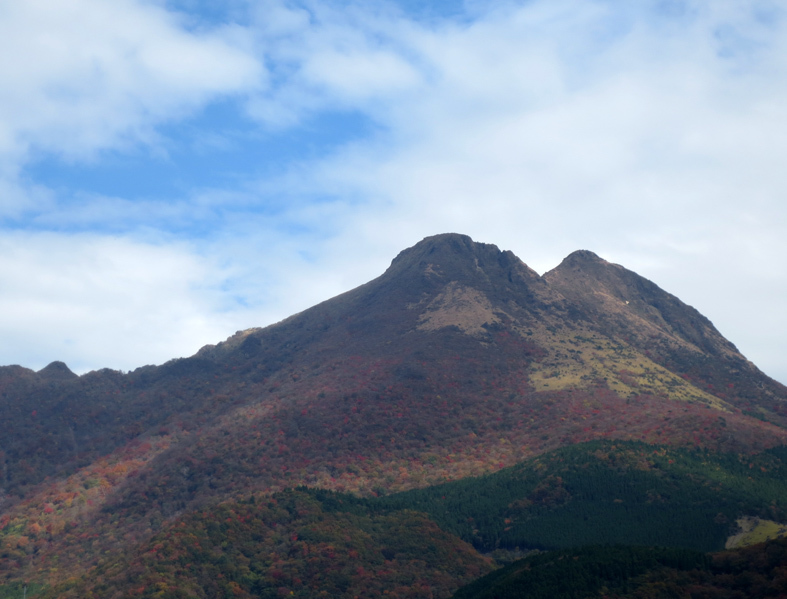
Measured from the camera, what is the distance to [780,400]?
135m

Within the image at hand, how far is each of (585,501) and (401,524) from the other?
22.2 metres

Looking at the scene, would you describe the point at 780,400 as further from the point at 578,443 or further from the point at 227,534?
the point at 227,534

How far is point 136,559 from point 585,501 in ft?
168

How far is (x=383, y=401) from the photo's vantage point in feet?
409

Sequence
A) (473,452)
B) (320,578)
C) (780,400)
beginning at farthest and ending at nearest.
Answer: (780,400) < (473,452) < (320,578)

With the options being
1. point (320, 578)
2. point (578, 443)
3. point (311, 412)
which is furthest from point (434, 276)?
point (320, 578)

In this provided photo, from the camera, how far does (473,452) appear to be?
4370 inches

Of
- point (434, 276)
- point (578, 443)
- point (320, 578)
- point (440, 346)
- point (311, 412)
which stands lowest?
point (320, 578)

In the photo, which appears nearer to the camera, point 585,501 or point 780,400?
point 585,501

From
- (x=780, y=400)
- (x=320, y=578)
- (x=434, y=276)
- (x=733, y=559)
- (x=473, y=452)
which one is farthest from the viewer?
(x=434, y=276)

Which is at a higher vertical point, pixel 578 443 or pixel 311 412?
pixel 311 412

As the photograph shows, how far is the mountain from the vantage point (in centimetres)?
10212

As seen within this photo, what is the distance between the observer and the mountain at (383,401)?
102 m

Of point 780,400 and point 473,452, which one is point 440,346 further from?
point 780,400
